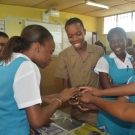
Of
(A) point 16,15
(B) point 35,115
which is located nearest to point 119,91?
(B) point 35,115

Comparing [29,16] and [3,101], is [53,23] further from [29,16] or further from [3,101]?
[3,101]

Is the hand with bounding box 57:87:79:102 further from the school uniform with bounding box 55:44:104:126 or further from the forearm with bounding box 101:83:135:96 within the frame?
the school uniform with bounding box 55:44:104:126

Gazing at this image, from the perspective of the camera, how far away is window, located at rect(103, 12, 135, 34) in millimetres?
6344

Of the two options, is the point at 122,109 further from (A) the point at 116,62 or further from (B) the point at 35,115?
(A) the point at 116,62

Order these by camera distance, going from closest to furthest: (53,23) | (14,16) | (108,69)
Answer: (108,69)
(14,16)
(53,23)

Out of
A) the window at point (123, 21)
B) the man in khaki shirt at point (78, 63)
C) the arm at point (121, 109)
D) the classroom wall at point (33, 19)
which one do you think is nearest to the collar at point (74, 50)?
the man in khaki shirt at point (78, 63)

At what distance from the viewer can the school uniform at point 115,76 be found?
4.89ft

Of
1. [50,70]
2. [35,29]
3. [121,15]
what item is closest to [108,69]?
[35,29]

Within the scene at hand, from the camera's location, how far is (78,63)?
2.01 metres

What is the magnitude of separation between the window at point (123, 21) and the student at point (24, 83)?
235 inches

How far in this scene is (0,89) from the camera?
37.0 inches

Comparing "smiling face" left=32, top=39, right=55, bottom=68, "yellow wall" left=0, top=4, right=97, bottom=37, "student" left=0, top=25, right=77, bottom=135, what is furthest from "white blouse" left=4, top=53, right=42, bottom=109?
"yellow wall" left=0, top=4, right=97, bottom=37

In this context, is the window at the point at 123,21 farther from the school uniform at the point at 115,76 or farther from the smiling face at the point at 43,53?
the smiling face at the point at 43,53

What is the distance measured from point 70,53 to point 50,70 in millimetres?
2099
